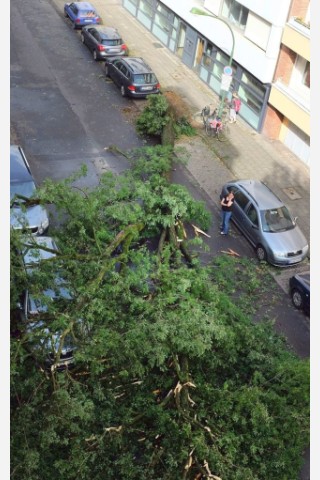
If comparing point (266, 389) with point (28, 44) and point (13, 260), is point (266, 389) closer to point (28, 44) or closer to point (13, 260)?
point (13, 260)

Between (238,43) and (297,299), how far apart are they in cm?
1220

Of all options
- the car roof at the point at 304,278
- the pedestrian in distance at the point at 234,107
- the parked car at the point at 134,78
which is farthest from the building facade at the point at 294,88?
the car roof at the point at 304,278

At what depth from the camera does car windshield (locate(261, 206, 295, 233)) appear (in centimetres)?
1766

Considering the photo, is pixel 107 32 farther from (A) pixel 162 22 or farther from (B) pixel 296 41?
(B) pixel 296 41

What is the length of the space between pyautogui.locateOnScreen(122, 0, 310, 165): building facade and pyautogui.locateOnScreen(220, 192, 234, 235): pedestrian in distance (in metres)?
6.39

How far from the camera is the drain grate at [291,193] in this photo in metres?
21.0

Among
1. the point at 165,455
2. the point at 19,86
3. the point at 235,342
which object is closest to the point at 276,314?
the point at 235,342

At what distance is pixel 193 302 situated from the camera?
11.7 metres

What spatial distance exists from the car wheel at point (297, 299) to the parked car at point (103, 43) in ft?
52.8

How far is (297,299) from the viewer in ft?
53.1

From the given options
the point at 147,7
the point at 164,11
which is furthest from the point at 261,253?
the point at 147,7

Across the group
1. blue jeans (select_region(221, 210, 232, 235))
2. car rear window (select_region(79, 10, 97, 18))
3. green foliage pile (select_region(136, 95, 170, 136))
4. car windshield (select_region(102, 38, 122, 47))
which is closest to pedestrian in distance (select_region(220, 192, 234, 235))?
blue jeans (select_region(221, 210, 232, 235))

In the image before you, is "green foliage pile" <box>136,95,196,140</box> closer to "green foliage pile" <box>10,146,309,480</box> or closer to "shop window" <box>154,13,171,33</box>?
"shop window" <box>154,13,171,33</box>

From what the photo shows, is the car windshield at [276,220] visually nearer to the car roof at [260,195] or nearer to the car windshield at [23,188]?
the car roof at [260,195]
